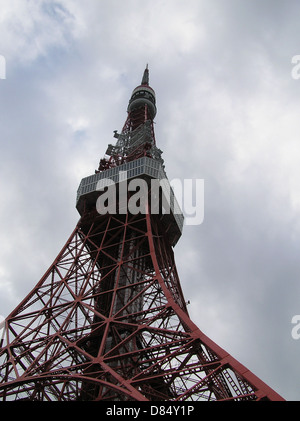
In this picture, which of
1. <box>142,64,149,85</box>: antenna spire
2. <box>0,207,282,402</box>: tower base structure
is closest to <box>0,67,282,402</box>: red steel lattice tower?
<box>0,207,282,402</box>: tower base structure

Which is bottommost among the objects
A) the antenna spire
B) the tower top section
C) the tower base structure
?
the tower base structure

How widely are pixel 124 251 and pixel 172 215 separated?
493cm

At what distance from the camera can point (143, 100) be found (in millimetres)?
47906

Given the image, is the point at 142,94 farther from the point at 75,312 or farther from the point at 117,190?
the point at 75,312

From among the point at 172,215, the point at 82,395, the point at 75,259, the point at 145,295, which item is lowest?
the point at 82,395

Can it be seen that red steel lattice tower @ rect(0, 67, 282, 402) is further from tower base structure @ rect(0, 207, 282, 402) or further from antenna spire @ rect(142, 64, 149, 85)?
antenna spire @ rect(142, 64, 149, 85)

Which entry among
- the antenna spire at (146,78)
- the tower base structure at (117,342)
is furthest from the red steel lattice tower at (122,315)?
the antenna spire at (146,78)

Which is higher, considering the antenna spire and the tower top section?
the antenna spire

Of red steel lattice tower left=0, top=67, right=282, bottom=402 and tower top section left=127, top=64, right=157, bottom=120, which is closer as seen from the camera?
red steel lattice tower left=0, top=67, right=282, bottom=402

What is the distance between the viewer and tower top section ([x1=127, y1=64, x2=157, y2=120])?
47875 millimetres

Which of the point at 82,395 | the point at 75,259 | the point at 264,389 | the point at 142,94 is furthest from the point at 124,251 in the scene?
the point at 142,94

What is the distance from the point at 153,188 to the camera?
31.1 metres

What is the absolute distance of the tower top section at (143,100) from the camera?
4788 cm

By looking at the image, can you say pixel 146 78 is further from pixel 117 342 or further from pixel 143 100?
pixel 117 342
